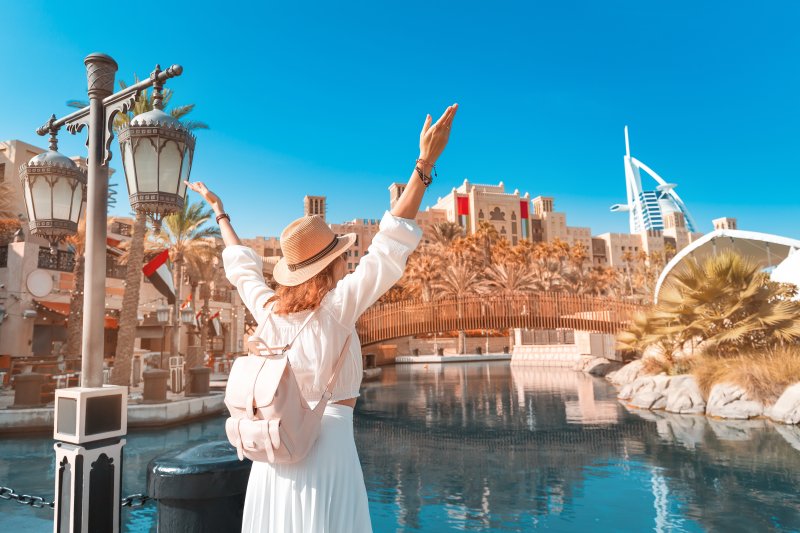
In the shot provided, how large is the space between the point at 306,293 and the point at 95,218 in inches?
87.2

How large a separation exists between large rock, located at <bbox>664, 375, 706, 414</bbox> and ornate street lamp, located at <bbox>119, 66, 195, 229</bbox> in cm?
1485

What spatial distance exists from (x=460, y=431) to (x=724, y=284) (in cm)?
883

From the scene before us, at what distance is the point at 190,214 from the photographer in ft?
81.6

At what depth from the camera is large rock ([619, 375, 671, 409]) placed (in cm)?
1573

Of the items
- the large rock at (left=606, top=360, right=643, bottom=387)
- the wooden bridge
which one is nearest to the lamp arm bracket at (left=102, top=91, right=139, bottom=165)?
the wooden bridge

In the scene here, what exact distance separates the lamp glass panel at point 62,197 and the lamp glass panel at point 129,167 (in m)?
1.13

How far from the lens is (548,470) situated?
9.36 m

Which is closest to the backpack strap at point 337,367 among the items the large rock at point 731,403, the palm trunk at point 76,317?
the large rock at point 731,403

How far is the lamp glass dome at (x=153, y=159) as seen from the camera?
3625 millimetres

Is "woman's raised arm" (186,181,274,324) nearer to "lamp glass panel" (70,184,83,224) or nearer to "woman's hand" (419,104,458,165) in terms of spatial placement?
"woman's hand" (419,104,458,165)

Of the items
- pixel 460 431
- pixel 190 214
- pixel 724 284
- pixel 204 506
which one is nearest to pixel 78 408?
pixel 204 506

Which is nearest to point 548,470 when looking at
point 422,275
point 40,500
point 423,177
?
point 40,500

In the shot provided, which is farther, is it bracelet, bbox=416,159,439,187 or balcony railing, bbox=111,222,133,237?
balcony railing, bbox=111,222,133,237

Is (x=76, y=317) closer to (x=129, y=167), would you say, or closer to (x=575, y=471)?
(x=575, y=471)
